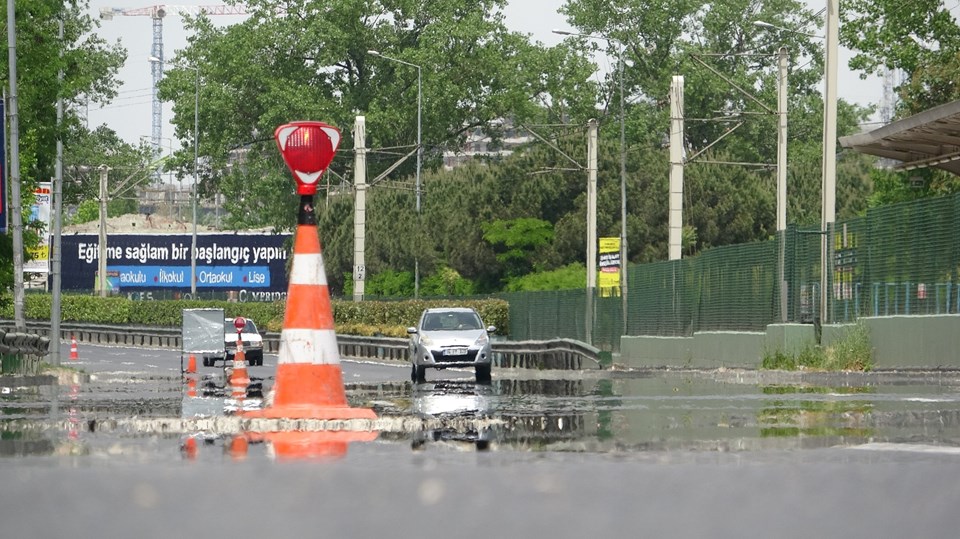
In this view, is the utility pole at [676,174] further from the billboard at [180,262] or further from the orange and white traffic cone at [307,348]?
the billboard at [180,262]

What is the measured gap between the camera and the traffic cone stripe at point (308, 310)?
14.3 meters

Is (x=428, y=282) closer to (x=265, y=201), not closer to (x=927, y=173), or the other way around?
(x=265, y=201)

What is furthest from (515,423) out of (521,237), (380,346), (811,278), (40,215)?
(521,237)

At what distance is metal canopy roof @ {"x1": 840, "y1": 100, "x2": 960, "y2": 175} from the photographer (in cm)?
2423

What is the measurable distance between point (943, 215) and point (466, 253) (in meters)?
62.2

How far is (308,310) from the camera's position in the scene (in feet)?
46.9

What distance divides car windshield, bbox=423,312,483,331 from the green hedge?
664 inches

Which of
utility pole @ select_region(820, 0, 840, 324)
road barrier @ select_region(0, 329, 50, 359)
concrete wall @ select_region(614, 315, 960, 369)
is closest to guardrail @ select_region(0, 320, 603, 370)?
concrete wall @ select_region(614, 315, 960, 369)

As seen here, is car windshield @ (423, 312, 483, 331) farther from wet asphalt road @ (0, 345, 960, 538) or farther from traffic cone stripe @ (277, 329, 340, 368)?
traffic cone stripe @ (277, 329, 340, 368)

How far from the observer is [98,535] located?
7617mm

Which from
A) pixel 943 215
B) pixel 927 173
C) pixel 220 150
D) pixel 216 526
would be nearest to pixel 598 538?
pixel 216 526

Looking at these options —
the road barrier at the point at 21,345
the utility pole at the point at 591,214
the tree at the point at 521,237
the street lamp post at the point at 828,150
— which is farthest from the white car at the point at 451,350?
the tree at the point at 521,237

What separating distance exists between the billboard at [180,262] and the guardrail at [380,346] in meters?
23.5

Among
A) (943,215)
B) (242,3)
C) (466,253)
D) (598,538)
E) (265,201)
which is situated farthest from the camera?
(265,201)
